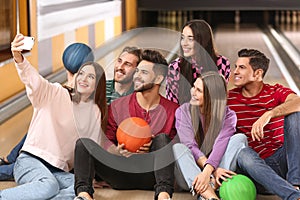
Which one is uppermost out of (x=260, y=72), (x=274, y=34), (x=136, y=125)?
(x=260, y=72)

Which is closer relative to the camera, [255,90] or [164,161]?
[164,161]

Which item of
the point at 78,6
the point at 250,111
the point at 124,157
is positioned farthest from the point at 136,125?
the point at 78,6

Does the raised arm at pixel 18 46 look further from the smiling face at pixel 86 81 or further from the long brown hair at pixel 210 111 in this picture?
the long brown hair at pixel 210 111

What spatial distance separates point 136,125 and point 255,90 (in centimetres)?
52

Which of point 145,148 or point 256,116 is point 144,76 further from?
point 256,116

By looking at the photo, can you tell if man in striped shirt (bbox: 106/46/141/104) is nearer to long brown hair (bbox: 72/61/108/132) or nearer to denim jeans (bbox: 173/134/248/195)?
long brown hair (bbox: 72/61/108/132)

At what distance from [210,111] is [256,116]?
8.3 inches

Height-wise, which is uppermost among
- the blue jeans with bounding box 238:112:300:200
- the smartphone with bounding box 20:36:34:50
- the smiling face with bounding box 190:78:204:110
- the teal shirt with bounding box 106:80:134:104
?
the smartphone with bounding box 20:36:34:50

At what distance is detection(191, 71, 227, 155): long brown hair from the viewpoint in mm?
2551

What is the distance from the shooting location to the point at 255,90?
2.69 meters

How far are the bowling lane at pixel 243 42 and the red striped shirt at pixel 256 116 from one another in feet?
8.35

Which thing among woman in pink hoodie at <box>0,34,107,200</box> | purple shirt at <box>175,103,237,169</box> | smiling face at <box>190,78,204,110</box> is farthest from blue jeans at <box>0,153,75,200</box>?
smiling face at <box>190,78,204,110</box>

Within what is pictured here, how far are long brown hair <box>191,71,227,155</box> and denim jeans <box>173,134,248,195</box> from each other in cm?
8

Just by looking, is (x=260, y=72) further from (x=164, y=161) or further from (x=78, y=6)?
(x=78, y=6)
